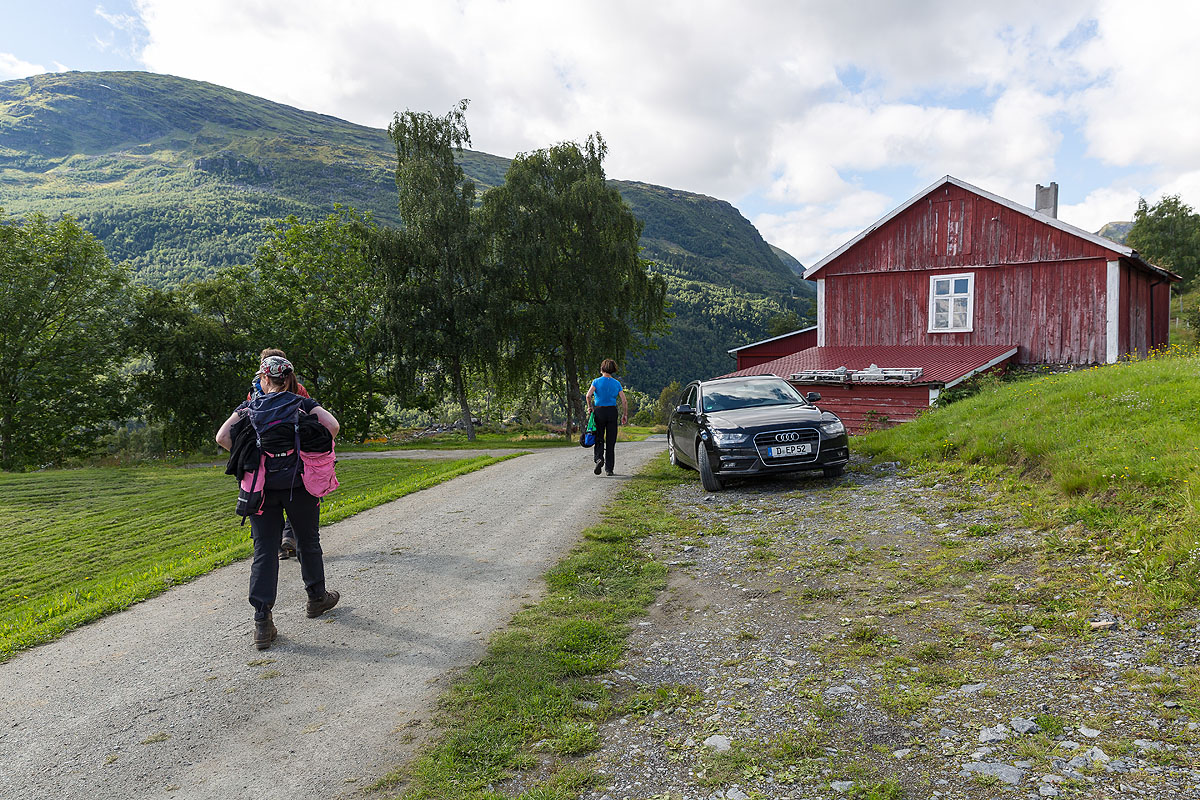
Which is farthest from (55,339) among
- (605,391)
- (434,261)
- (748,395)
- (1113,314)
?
(1113,314)

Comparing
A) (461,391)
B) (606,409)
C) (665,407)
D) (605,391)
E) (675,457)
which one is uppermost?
(605,391)

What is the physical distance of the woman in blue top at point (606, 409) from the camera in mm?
11688

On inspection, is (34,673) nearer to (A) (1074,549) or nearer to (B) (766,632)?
(B) (766,632)

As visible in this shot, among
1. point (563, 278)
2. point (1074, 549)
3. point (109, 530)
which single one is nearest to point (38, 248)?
point (563, 278)

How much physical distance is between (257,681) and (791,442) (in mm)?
7350

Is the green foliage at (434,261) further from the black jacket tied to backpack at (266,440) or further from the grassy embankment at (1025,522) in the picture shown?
the black jacket tied to backpack at (266,440)

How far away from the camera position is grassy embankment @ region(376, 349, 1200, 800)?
3.31m

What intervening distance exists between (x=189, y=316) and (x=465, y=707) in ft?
108

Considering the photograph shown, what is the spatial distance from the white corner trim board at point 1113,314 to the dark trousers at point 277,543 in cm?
2137

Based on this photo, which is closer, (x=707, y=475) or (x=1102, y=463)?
(x=1102, y=463)

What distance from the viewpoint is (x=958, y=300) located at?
2072cm

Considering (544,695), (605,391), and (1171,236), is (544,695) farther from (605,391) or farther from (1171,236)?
(1171,236)

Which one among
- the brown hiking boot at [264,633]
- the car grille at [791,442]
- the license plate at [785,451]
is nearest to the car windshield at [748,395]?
the car grille at [791,442]

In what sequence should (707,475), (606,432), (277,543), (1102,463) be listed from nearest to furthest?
1. (277,543)
2. (1102,463)
3. (707,475)
4. (606,432)
